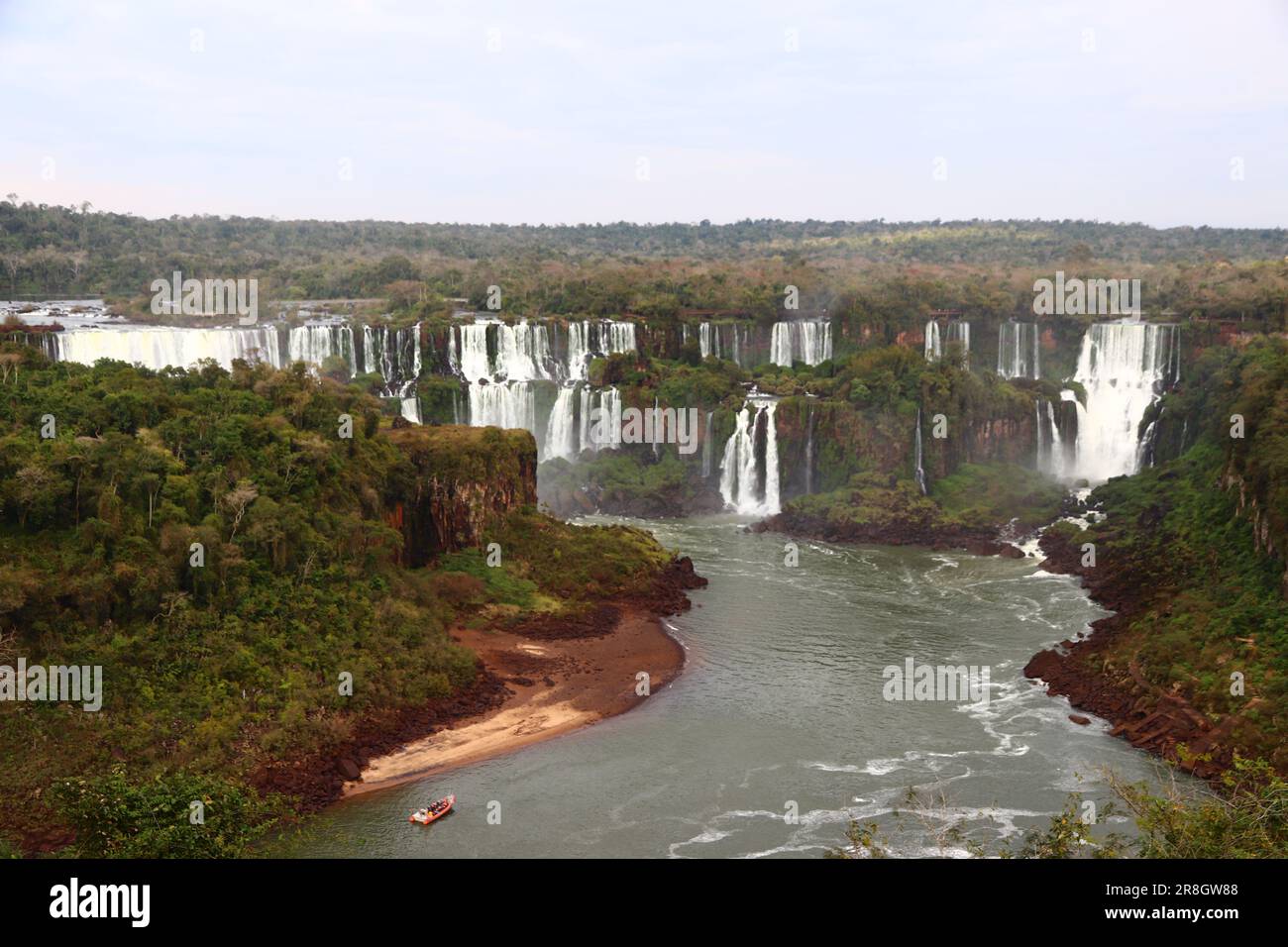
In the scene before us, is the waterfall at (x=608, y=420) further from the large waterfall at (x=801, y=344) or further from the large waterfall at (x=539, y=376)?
the large waterfall at (x=801, y=344)

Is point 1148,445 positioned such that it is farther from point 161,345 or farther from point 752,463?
point 161,345

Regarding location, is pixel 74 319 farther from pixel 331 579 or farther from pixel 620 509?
pixel 331 579

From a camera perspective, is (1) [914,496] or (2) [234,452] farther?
(1) [914,496]

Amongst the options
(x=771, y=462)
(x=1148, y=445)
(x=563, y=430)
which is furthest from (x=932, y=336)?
(x=563, y=430)

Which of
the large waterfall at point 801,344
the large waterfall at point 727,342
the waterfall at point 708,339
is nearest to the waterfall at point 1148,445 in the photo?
the large waterfall at point 801,344

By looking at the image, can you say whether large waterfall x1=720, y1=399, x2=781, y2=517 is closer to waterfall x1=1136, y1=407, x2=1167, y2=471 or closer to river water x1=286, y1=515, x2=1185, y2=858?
river water x1=286, y1=515, x2=1185, y2=858
